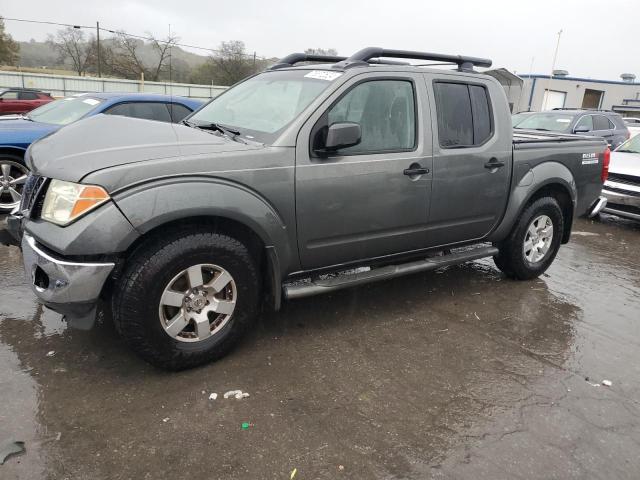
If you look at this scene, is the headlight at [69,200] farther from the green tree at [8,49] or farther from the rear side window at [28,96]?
the green tree at [8,49]

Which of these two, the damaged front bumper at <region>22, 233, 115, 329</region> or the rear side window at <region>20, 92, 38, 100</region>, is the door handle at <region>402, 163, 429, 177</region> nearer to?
the damaged front bumper at <region>22, 233, 115, 329</region>

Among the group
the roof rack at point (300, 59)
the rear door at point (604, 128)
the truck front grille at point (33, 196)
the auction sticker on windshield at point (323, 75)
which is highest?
the roof rack at point (300, 59)

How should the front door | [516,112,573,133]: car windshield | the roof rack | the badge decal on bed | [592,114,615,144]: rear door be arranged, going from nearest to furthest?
1. the front door
2. the roof rack
3. the badge decal on bed
4. [516,112,573,133]: car windshield
5. [592,114,615,144]: rear door

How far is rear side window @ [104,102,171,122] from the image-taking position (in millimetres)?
6547

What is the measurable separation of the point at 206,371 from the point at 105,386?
0.58m

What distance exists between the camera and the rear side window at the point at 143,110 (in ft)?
21.5

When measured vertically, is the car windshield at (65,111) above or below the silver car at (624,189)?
above

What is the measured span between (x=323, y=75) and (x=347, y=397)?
2167mm

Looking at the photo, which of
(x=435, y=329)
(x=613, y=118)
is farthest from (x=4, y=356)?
(x=613, y=118)

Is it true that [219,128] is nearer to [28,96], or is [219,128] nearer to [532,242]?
[532,242]

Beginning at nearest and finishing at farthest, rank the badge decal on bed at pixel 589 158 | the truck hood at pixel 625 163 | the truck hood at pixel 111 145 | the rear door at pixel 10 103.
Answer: the truck hood at pixel 111 145
the badge decal on bed at pixel 589 158
the truck hood at pixel 625 163
the rear door at pixel 10 103

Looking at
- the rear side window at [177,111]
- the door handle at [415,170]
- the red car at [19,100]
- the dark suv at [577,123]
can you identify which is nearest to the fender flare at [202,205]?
the door handle at [415,170]

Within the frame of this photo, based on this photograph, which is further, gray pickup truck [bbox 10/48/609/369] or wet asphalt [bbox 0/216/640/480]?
gray pickup truck [bbox 10/48/609/369]

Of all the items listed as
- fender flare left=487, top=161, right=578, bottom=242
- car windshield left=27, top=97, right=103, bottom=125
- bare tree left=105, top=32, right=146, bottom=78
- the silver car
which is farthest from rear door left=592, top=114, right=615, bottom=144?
bare tree left=105, top=32, right=146, bottom=78
